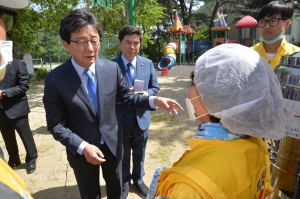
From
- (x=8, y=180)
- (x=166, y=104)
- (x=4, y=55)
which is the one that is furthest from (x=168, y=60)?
(x=8, y=180)

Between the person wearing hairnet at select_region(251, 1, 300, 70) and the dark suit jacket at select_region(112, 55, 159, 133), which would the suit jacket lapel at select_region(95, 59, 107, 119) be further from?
the person wearing hairnet at select_region(251, 1, 300, 70)

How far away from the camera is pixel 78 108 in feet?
5.62

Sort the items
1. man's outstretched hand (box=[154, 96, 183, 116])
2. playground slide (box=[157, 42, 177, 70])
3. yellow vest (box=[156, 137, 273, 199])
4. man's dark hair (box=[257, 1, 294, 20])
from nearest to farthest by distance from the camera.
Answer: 1. yellow vest (box=[156, 137, 273, 199])
2. man's outstretched hand (box=[154, 96, 183, 116])
3. man's dark hair (box=[257, 1, 294, 20])
4. playground slide (box=[157, 42, 177, 70])

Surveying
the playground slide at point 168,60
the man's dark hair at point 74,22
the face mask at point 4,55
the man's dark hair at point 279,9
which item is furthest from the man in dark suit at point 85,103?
the playground slide at point 168,60

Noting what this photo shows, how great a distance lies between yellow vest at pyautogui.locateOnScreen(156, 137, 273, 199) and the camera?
83 cm

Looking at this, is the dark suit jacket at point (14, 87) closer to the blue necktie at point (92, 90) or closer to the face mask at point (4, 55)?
the blue necktie at point (92, 90)

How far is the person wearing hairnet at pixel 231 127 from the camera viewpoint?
2.84 ft

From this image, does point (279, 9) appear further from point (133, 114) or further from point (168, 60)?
point (168, 60)

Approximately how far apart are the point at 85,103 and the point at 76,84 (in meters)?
0.15

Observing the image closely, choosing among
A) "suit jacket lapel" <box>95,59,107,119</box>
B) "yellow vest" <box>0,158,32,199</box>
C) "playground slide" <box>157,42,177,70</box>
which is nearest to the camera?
"yellow vest" <box>0,158,32,199</box>

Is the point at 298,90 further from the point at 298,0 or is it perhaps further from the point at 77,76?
the point at 298,0

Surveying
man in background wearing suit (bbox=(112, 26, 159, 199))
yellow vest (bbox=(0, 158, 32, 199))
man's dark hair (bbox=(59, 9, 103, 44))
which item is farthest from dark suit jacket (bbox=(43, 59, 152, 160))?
yellow vest (bbox=(0, 158, 32, 199))

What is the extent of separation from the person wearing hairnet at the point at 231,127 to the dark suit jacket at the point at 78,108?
947mm

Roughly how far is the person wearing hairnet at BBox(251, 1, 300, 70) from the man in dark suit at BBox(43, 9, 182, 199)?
4.51ft
